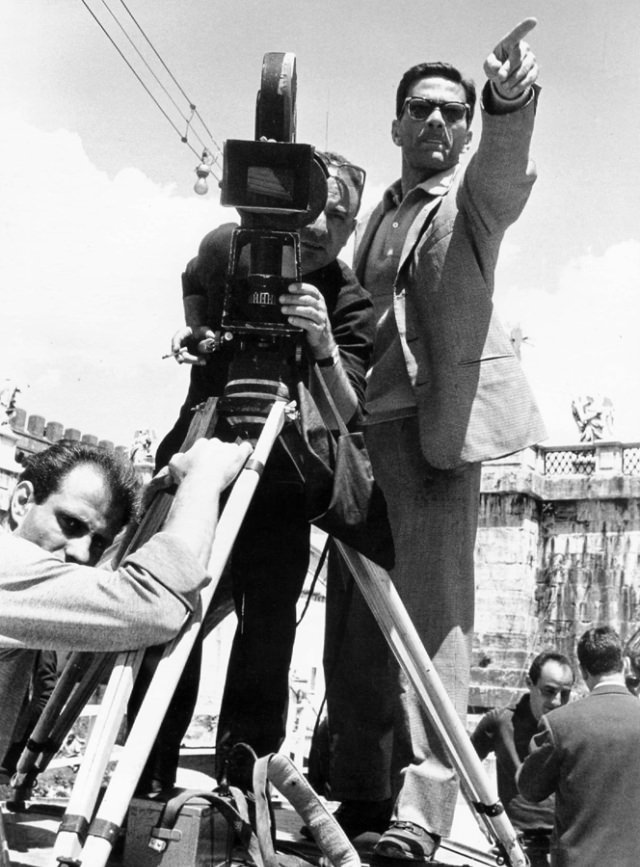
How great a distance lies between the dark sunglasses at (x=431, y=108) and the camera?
9.98ft

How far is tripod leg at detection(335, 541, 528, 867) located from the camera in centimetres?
225

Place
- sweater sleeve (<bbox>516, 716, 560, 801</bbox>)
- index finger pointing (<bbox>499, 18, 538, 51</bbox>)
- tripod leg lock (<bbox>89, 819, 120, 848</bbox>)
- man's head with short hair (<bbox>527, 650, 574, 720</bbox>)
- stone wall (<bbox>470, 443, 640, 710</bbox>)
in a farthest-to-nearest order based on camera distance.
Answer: stone wall (<bbox>470, 443, 640, 710</bbox>), man's head with short hair (<bbox>527, 650, 574, 720</bbox>), sweater sleeve (<bbox>516, 716, 560, 801</bbox>), index finger pointing (<bbox>499, 18, 538, 51</bbox>), tripod leg lock (<bbox>89, 819, 120, 848</bbox>)

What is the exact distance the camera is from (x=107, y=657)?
81.6 inches

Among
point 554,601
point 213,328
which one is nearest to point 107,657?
point 213,328

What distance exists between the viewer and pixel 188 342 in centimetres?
255

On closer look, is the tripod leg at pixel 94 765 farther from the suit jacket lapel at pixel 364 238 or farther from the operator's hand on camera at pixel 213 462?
the suit jacket lapel at pixel 364 238

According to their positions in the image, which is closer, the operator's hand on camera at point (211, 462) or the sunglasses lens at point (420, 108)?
the operator's hand on camera at point (211, 462)

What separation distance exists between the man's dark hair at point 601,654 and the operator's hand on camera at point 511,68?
1758mm

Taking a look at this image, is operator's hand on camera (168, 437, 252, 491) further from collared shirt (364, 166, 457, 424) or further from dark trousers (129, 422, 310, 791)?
collared shirt (364, 166, 457, 424)

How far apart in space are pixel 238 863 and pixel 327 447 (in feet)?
2.94

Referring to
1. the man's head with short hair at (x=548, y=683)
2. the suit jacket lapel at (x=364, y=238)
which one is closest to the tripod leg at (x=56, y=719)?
the suit jacket lapel at (x=364, y=238)

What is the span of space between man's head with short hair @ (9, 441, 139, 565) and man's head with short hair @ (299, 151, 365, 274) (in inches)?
39.3

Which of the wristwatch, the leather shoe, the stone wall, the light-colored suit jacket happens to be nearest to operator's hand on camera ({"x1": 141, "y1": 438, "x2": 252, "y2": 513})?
the wristwatch

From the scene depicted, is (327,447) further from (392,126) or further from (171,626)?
(392,126)
